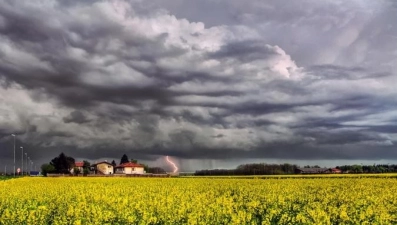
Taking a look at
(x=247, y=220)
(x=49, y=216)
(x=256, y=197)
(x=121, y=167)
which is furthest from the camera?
(x=121, y=167)

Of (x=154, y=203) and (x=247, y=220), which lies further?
(x=154, y=203)

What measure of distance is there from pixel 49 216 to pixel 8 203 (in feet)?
22.9

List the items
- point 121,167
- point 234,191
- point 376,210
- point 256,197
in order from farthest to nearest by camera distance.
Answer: point 121,167 → point 234,191 → point 256,197 → point 376,210

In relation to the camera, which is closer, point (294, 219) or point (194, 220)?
point (194, 220)

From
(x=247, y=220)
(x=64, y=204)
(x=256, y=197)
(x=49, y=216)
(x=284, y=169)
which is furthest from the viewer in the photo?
(x=284, y=169)

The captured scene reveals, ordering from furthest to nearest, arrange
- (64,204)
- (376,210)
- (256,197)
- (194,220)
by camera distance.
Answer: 1. (256,197)
2. (64,204)
3. (376,210)
4. (194,220)

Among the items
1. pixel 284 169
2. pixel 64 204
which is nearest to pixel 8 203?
pixel 64 204

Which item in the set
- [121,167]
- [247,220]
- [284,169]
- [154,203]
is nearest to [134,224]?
[247,220]

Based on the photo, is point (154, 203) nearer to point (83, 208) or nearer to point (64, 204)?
point (83, 208)

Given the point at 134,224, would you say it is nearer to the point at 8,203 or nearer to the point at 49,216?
the point at 49,216

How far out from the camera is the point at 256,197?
30.9 meters

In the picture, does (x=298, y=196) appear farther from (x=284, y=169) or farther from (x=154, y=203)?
(x=284, y=169)

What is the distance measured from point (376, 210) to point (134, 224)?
10.7 meters

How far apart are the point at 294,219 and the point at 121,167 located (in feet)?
607
